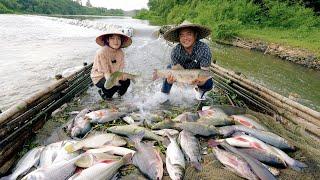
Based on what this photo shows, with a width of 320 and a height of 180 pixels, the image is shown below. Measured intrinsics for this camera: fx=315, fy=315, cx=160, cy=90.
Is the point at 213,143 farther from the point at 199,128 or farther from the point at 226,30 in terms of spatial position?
the point at 226,30

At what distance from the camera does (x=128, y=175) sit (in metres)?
3.89

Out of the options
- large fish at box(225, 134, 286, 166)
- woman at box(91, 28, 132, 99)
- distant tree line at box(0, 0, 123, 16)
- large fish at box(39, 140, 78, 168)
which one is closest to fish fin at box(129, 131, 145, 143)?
large fish at box(39, 140, 78, 168)

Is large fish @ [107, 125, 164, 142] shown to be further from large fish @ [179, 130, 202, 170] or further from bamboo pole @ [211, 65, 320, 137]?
bamboo pole @ [211, 65, 320, 137]

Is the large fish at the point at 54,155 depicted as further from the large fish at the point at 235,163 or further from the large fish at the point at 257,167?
the large fish at the point at 257,167

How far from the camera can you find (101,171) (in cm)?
376

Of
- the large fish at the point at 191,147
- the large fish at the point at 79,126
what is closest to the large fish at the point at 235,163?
the large fish at the point at 191,147

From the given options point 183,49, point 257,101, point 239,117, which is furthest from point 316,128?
point 183,49

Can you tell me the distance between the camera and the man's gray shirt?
22.4 feet

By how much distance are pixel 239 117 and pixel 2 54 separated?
556 inches

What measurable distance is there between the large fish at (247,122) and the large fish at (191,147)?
1189 millimetres

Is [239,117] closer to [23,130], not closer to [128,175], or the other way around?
[128,175]

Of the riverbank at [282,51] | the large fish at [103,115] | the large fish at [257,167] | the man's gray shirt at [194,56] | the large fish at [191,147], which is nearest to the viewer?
the large fish at [257,167]

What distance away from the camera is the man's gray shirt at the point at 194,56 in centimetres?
684

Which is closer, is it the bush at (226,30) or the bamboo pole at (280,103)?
the bamboo pole at (280,103)
